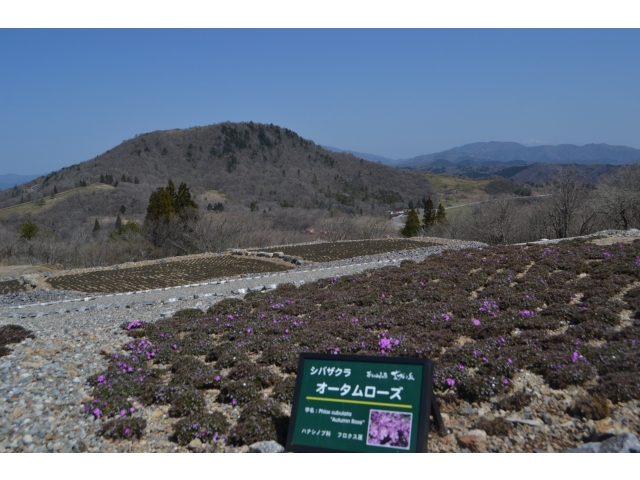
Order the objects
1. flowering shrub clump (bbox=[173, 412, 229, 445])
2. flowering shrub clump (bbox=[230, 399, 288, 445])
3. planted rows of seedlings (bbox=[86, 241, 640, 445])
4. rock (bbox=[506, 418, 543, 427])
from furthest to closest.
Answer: planted rows of seedlings (bbox=[86, 241, 640, 445]), flowering shrub clump (bbox=[173, 412, 229, 445]), flowering shrub clump (bbox=[230, 399, 288, 445]), rock (bbox=[506, 418, 543, 427])

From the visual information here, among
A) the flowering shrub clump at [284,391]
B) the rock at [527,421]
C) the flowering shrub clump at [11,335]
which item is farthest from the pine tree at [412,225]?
the rock at [527,421]

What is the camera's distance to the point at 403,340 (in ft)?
28.3

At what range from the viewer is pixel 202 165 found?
189 meters

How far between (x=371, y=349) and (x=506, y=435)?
335 cm

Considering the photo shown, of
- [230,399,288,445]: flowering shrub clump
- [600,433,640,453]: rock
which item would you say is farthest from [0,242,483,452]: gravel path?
[600,433,640,453]: rock

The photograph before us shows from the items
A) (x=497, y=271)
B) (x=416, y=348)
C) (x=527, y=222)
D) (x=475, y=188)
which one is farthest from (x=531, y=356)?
(x=475, y=188)

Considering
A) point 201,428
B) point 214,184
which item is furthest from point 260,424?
point 214,184

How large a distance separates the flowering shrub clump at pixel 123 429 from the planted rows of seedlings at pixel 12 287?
2649cm

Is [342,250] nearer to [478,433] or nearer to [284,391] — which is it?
[284,391]

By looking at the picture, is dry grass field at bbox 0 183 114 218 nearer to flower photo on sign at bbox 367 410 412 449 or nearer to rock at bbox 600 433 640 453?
flower photo on sign at bbox 367 410 412 449

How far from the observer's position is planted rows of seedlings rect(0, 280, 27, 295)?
91.9ft

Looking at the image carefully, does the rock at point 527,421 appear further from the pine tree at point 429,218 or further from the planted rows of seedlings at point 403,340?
the pine tree at point 429,218

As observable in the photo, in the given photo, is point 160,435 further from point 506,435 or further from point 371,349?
point 506,435

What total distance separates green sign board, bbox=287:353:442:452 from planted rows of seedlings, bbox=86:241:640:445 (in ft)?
3.57
